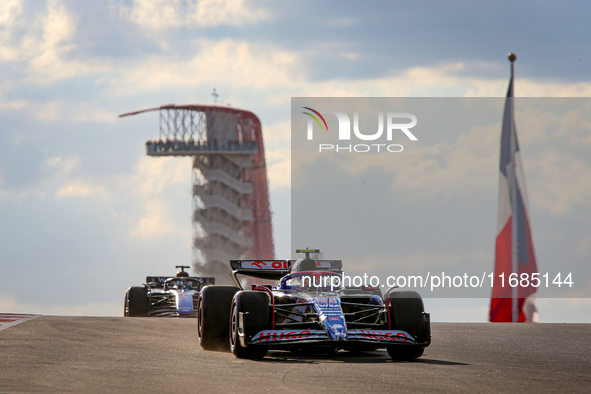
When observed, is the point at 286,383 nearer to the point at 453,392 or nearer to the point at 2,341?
A: the point at 453,392

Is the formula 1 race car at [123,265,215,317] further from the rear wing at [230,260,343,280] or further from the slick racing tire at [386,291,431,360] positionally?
the slick racing tire at [386,291,431,360]

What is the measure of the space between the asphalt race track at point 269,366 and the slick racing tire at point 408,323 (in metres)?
0.29

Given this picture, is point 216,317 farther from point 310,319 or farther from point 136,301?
point 136,301

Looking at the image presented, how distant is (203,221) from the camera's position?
107250 mm

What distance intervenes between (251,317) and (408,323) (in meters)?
2.31

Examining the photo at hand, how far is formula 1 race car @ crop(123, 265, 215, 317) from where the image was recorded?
3011cm

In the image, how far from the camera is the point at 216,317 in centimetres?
1623

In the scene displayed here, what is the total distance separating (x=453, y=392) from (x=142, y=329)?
1135 cm

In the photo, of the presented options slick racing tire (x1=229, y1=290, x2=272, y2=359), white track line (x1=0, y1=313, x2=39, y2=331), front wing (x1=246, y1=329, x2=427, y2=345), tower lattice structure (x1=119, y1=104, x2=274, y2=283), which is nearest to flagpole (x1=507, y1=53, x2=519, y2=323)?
white track line (x1=0, y1=313, x2=39, y2=331)

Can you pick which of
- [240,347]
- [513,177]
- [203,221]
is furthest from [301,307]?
[203,221]

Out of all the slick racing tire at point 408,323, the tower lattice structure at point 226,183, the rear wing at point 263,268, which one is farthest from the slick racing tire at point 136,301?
the tower lattice structure at point 226,183

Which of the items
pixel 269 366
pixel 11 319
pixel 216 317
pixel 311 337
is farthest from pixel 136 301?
pixel 269 366

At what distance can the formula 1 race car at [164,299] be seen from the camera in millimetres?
30109

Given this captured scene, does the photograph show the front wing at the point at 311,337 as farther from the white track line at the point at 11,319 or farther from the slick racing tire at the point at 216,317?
the white track line at the point at 11,319
